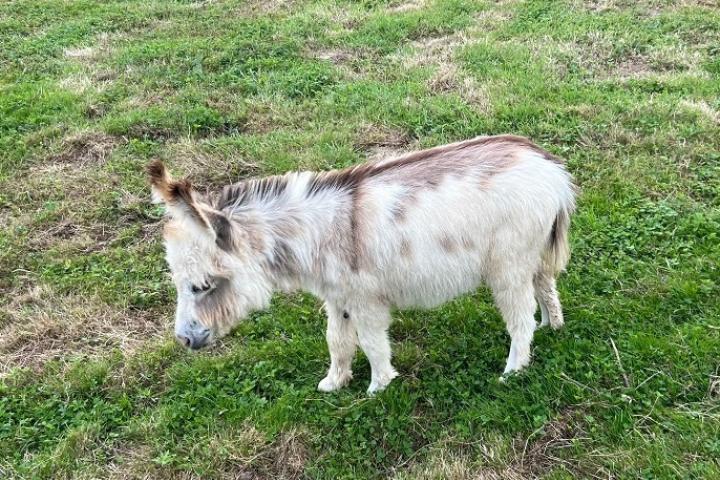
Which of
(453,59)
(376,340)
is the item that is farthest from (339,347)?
(453,59)

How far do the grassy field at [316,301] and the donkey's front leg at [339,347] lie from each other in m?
0.14

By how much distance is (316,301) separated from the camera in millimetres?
4996

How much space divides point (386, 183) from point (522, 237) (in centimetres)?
89

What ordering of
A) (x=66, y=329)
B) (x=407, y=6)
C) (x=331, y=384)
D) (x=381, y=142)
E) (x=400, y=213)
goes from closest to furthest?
(x=400, y=213)
(x=331, y=384)
(x=66, y=329)
(x=381, y=142)
(x=407, y=6)

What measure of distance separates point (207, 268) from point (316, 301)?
5.42 feet

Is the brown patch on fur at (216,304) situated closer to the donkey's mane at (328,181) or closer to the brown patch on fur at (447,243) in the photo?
the donkey's mane at (328,181)

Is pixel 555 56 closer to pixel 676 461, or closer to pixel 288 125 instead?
pixel 288 125

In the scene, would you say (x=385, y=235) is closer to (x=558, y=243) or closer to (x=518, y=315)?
(x=518, y=315)

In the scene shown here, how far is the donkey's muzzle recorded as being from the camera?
3602 millimetres

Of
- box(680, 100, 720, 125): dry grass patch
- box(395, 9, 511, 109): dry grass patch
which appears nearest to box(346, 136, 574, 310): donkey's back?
box(395, 9, 511, 109): dry grass patch

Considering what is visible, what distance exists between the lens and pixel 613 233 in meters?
5.12

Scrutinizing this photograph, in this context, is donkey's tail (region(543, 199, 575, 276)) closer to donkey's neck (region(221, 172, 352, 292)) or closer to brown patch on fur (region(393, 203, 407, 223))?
brown patch on fur (region(393, 203, 407, 223))

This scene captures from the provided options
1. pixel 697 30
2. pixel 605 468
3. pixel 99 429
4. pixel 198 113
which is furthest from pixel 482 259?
pixel 697 30

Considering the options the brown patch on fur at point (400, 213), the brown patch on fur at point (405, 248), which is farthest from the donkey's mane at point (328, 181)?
the brown patch on fur at point (405, 248)
